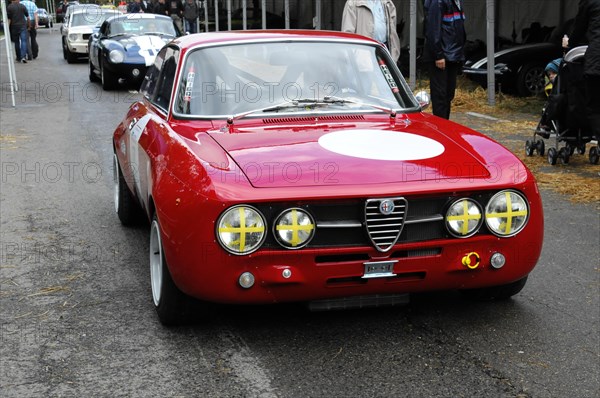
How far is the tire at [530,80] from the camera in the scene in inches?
578

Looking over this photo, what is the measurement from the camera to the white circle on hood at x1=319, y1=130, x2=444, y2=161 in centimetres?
418

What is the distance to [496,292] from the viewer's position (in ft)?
15.2

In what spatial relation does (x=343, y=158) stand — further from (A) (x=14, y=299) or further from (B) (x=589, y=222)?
(B) (x=589, y=222)

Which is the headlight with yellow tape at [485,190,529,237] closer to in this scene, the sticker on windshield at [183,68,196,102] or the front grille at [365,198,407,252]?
the front grille at [365,198,407,252]

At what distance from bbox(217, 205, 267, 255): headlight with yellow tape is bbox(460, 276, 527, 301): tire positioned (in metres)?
1.45

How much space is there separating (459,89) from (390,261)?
1202 centimetres

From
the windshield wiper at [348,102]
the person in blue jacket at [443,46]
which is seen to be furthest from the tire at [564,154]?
the windshield wiper at [348,102]

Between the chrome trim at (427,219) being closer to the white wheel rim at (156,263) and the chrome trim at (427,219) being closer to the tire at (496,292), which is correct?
the tire at (496,292)

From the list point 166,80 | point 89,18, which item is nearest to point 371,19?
point 166,80

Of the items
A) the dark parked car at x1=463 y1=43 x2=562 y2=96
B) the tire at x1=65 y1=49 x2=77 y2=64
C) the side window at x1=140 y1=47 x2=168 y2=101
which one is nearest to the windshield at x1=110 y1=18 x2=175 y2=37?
the dark parked car at x1=463 y1=43 x2=562 y2=96

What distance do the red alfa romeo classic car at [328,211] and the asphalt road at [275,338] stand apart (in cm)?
22

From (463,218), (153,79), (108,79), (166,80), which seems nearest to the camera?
(463,218)

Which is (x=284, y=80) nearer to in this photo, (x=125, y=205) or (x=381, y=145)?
(x=381, y=145)

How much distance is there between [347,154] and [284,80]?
113 cm
